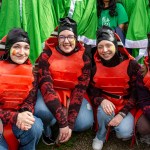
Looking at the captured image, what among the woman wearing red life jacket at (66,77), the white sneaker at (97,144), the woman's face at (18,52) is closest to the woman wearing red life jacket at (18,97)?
the woman's face at (18,52)

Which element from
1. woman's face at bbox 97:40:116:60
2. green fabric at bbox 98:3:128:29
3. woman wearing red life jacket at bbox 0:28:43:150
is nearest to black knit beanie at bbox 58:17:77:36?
woman's face at bbox 97:40:116:60

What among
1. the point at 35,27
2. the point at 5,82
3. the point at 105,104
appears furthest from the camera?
the point at 35,27

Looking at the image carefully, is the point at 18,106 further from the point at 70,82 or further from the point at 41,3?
the point at 41,3

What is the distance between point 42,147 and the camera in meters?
3.64

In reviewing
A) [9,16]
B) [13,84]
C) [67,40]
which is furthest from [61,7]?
[13,84]

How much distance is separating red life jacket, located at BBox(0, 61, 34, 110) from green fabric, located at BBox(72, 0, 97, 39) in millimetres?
1400

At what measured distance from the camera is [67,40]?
3645 mm

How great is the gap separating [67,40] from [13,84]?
0.79 metres

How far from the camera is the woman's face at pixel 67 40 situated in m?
3.65

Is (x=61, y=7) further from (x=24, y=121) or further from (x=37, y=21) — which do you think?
(x=24, y=121)

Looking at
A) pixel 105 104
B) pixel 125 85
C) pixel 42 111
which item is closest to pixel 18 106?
pixel 42 111

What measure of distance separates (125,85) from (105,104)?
12.4 inches

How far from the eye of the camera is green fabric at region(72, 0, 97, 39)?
452cm

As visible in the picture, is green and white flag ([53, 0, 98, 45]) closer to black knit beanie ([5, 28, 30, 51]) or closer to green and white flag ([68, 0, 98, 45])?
green and white flag ([68, 0, 98, 45])
